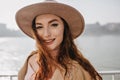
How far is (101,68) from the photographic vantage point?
6.00ft

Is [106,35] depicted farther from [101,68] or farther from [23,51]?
[23,51]

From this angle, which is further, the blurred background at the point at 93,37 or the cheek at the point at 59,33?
the blurred background at the point at 93,37

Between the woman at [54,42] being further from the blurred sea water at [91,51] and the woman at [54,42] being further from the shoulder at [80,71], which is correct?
the blurred sea water at [91,51]

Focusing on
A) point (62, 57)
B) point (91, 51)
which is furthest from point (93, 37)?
point (62, 57)

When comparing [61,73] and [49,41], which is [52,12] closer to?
[49,41]

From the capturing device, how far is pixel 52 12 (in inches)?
58.6

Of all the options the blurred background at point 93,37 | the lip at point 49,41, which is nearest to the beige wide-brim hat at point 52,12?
the lip at point 49,41

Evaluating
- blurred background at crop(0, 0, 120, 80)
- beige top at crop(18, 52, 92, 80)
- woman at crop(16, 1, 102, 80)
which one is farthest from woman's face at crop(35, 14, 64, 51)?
blurred background at crop(0, 0, 120, 80)

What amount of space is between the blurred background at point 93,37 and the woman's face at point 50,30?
0.96ft

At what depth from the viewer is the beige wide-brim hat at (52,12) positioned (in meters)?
1.47

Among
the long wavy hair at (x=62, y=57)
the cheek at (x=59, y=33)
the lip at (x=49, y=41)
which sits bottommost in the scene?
the long wavy hair at (x=62, y=57)

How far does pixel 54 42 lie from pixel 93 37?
0.44 meters

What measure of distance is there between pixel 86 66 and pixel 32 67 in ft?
0.97

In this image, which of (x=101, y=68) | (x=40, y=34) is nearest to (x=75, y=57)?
(x=40, y=34)
